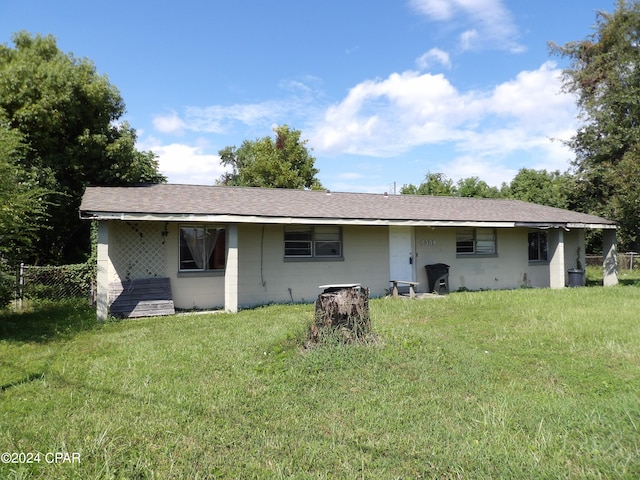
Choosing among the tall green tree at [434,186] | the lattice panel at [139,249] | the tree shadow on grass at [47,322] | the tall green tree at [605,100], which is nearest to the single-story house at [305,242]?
the lattice panel at [139,249]

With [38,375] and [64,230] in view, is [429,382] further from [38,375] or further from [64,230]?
[64,230]

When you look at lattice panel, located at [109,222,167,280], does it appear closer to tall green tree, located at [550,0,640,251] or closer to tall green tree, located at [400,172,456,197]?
tall green tree, located at [550,0,640,251]

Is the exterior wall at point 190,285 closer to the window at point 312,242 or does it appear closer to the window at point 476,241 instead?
the window at point 312,242

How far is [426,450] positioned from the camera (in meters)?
3.40

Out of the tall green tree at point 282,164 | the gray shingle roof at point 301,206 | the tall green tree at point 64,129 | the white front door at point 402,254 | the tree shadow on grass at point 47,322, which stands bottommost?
the tree shadow on grass at point 47,322

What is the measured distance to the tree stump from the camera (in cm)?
616

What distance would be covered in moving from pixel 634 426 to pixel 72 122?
16240 mm

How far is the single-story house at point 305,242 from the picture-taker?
35.6 feet

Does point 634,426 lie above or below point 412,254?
below

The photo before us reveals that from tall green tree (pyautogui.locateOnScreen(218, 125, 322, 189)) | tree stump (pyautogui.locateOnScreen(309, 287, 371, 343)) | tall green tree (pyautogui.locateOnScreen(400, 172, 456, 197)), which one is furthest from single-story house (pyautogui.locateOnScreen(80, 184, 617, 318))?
tall green tree (pyautogui.locateOnScreen(400, 172, 456, 197))

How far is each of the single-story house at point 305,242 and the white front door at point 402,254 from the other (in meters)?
0.03

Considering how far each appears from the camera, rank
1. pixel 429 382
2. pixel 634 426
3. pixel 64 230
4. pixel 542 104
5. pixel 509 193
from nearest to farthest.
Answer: pixel 634 426 → pixel 429 382 → pixel 64 230 → pixel 542 104 → pixel 509 193

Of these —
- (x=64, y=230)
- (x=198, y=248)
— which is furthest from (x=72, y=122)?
(x=198, y=248)

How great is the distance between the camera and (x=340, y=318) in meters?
6.20
